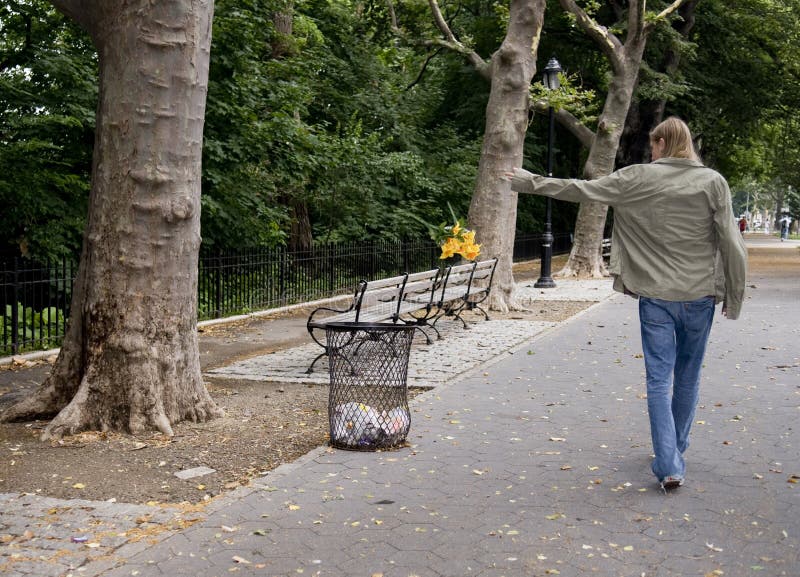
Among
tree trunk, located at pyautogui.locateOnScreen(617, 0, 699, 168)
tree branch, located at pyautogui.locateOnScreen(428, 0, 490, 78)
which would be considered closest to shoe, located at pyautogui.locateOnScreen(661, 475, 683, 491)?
tree branch, located at pyautogui.locateOnScreen(428, 0, 490, 78)

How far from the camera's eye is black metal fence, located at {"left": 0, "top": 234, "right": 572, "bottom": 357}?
10.6 meters

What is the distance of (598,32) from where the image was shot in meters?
23.3

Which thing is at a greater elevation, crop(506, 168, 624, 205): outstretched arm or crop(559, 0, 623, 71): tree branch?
crop(559, 0, 623, 71): tree branch

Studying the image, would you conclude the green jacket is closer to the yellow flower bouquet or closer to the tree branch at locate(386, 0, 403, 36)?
the yellow flower bouquet

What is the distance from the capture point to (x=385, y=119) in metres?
28.3

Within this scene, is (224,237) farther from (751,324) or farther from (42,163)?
(751,324)

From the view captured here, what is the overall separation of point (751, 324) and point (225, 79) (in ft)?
29.1

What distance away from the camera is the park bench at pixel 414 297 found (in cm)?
1028

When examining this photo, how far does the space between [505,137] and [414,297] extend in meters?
4.68

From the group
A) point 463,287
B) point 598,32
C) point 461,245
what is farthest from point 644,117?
point 463,287

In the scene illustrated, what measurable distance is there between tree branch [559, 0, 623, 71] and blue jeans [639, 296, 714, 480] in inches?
727

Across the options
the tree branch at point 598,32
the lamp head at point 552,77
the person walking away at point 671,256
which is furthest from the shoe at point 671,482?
the tree branch at point 598,32

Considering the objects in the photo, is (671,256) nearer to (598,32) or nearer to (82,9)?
(82,9)

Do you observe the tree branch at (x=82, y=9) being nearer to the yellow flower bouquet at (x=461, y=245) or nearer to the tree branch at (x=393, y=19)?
the yellow flower bouquet at (x=461, y=245)
